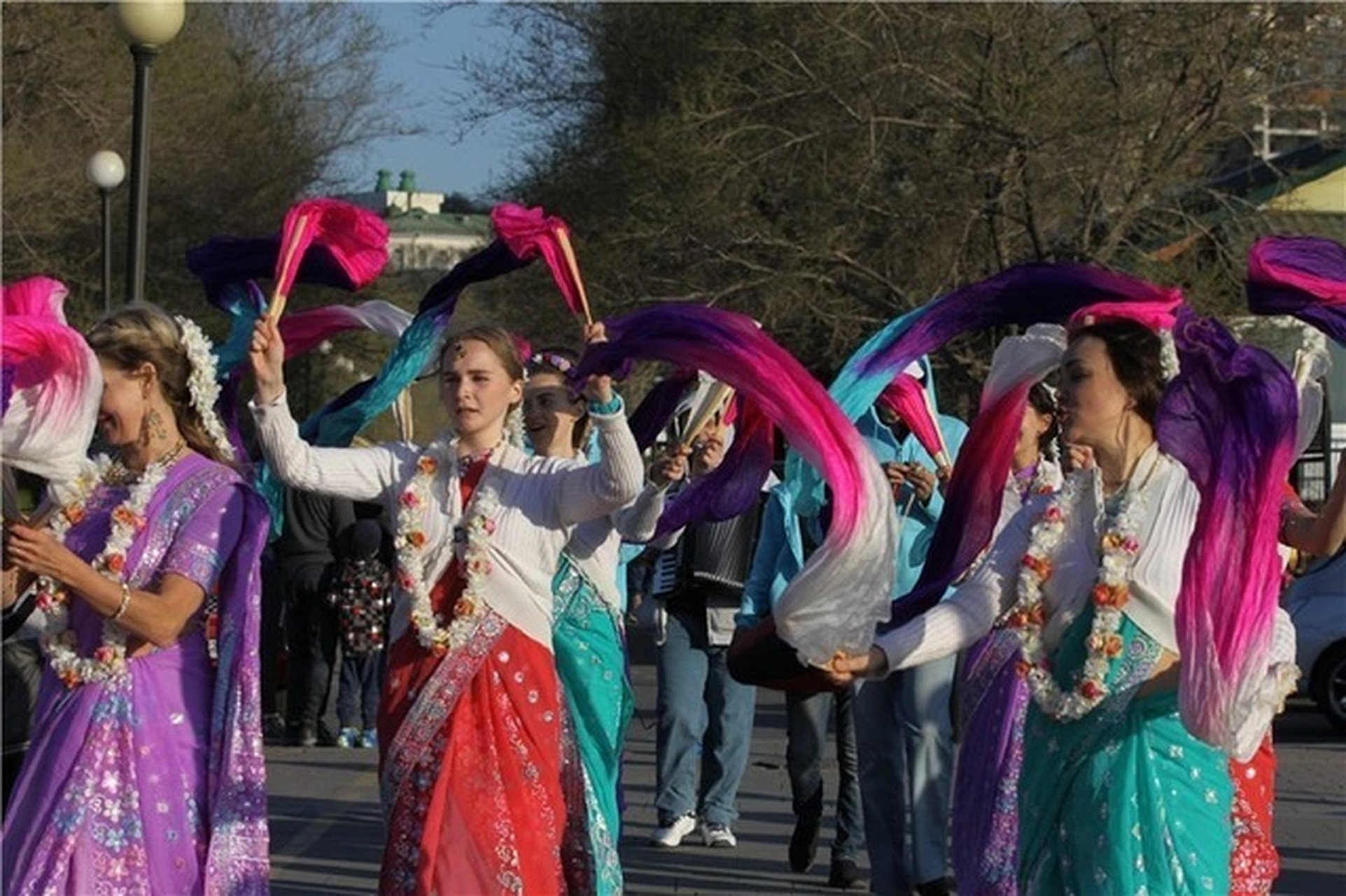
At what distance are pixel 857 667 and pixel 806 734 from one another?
5.24 m

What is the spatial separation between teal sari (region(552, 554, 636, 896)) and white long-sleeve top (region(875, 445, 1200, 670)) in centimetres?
193

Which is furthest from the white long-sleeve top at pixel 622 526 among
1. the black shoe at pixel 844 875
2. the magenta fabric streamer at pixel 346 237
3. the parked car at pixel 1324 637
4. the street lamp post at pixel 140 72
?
the parked car at pixel 1324 637

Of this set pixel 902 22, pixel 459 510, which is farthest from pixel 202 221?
pixel 459 510

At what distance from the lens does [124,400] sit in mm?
6824

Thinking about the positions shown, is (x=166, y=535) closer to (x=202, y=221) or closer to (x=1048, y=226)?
(x=1048, y=226)

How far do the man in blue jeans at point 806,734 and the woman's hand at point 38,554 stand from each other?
4.31 meters

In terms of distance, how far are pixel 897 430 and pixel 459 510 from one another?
2933 mm

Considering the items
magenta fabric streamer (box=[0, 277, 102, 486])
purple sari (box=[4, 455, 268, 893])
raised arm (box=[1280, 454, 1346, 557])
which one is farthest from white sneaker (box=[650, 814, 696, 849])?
magenta fabric streamer (box=[0, 277, 102, 486])

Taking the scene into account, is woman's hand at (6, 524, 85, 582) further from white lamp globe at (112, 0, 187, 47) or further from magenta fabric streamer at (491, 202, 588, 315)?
white lamp globe at (112, 0, 187, 47)

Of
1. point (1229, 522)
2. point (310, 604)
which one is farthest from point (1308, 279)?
point (310, 604)

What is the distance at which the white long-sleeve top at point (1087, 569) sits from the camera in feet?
20.5

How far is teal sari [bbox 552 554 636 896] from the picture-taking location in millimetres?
8188

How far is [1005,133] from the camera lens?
27.6 meters

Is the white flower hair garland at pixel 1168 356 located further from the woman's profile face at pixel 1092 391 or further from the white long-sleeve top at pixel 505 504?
the white long-sleeve top at pixel 505 504
